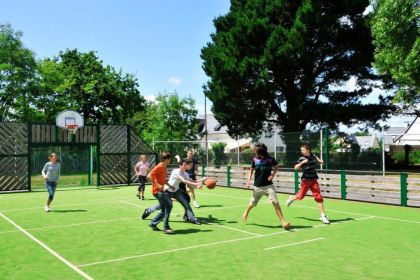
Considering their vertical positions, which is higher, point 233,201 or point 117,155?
point 117,155

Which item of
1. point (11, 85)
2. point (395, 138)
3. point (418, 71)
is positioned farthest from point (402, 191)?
point (11, 85)

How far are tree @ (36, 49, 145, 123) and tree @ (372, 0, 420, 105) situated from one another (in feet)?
103

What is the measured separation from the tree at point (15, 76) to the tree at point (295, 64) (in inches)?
789

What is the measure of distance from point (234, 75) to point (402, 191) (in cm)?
1710

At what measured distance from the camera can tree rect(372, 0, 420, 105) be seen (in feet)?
78.7

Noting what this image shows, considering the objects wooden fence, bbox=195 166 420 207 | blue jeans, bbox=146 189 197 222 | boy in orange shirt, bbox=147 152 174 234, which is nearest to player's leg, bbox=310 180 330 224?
blue jeans, bbox=146 189 197 222

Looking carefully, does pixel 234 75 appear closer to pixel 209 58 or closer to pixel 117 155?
pixel 209 58

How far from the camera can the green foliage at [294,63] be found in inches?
1120

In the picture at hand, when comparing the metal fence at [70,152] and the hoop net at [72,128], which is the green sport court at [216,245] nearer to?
the metal fence at [70,152]

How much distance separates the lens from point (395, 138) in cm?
3372

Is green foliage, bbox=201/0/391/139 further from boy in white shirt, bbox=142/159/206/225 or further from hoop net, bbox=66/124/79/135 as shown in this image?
boy in white shirt, bbox=142/159/206/225

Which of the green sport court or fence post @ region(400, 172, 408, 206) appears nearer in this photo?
the green sport court

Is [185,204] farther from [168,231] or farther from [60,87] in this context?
[60,87]

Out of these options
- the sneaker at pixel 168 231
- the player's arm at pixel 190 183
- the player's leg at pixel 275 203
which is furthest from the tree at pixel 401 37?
the sneaker at pixel 168 231
